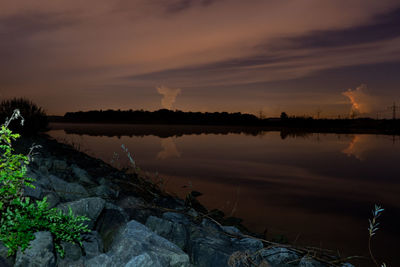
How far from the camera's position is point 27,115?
20.3m

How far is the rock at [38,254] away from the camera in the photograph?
280cm

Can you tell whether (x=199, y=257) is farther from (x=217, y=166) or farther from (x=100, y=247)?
(x=217, y=166)

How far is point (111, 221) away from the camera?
3883mm

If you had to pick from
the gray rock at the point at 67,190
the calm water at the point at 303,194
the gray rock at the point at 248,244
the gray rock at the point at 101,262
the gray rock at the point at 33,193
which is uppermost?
the gray rock at the point at 33,193

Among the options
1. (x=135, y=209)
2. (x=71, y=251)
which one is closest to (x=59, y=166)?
(x=135, y=209)

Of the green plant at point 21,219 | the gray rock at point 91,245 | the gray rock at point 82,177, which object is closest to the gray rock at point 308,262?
the gray rock at point 91,245

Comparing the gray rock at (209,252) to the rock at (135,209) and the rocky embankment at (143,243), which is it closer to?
the rocky embankment at (143,243)

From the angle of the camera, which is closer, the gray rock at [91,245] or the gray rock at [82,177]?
the gray rock at [91,245]

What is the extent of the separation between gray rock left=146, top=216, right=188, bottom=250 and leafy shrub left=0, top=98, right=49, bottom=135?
1584 centimetres

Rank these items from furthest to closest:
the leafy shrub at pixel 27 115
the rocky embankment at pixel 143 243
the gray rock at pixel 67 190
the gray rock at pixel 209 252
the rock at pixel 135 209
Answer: the leafy shrub at pixel 27 115, the gray rock at pixel 67 190, the rock at pixel 135 209, the gray rock at pixel 209 252, the rocky embankment at pixel 143 243

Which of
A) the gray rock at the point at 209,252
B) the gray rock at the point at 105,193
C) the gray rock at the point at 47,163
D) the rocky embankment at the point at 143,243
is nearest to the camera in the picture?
the rocky embankment at the point at 143,243

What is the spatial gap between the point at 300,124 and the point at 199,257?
75320mm

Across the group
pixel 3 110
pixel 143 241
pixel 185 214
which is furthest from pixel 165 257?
pixel 3 110

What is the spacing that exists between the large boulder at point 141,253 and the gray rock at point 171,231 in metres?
0.51
